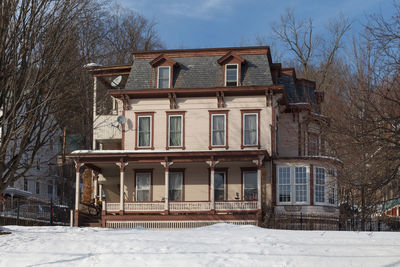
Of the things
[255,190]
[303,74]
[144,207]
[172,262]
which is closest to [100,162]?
[144,207]

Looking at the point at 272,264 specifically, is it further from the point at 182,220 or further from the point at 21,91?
the point at 182,220

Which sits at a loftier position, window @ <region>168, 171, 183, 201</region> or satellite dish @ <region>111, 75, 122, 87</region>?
satellite dish @ <region>111, 75, 122, 87</region>

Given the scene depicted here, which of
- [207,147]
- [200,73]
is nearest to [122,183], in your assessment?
[207,147]

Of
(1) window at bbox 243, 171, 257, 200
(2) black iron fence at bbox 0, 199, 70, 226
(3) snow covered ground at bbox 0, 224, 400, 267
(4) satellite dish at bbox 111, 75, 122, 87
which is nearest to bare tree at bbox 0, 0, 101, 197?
(3) snow covered ground at bbox 0, 224, 400, 267

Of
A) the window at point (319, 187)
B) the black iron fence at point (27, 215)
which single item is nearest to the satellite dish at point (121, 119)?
the black iron fence at point (27, 215)

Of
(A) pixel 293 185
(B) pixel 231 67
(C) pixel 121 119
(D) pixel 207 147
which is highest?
(B) pixel 231 67

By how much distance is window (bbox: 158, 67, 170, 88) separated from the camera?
3523 cm

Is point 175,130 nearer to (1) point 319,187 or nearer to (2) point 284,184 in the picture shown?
(2) point 284,184

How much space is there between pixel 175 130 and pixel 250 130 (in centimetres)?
427

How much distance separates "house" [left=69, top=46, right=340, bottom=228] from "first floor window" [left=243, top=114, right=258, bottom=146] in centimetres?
6

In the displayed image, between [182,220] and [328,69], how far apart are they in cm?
2725

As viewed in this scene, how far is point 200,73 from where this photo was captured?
35.1m

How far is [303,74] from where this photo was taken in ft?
182

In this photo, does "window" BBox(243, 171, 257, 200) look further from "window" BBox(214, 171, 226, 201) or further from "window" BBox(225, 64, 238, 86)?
"window" BBox(225, 64, 238, 86)
